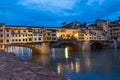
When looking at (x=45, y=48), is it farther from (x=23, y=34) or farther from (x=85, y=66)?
(x=85, y=66)

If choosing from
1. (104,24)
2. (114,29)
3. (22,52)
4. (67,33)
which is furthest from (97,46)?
(22,52)

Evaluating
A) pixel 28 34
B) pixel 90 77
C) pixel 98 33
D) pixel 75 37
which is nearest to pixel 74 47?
pixel 75 37

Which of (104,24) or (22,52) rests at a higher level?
(104,24)

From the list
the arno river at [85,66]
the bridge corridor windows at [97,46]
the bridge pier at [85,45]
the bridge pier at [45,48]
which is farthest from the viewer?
the bridge corridor windows at [97,46]

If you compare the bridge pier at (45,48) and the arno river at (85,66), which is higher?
the bridge pier at (45,48)

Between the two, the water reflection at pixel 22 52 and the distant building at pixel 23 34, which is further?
the distant building at pixel 23 34

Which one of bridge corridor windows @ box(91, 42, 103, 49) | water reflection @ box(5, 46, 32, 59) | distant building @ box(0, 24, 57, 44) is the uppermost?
distant building @ box(0, 24, 57, 44)

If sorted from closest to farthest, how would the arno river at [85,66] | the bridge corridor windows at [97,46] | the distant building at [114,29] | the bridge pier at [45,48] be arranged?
the arno river at [85,66] → the bridge pier at [45,48] → the bridge corridor windows at [97,46] → the distant building at [114,29]

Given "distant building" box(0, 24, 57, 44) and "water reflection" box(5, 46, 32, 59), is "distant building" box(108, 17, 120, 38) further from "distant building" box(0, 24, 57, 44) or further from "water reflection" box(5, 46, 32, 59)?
"water reflection" box(5, 46, 32, 59)

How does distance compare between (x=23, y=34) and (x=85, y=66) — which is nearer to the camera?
(x=85, y=66)

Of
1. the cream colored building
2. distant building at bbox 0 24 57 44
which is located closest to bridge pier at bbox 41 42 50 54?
distant building at bbox 0 24 57 44

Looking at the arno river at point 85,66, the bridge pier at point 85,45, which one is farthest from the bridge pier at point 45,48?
the bridge pier at point 85,45

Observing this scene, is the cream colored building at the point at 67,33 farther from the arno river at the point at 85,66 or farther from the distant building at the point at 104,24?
the arno river at the point at 85,66

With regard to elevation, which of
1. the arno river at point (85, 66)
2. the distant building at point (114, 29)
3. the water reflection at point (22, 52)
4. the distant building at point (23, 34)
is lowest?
the arno river at point (85, 66)
